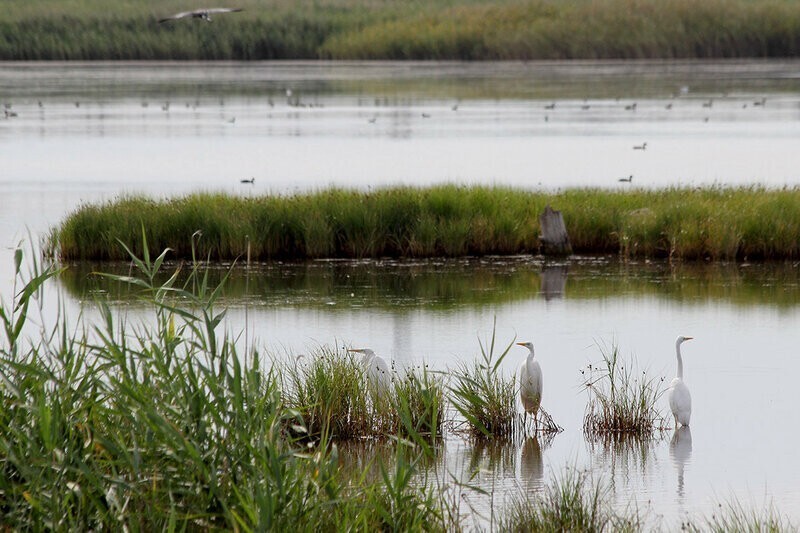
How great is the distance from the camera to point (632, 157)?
1121 inches

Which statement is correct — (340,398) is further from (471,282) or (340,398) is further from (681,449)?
(471,282)

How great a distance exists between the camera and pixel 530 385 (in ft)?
28.7

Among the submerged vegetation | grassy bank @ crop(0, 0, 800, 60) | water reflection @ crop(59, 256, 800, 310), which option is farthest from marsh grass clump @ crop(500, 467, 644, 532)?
grassy bank @ crop(0, 0, 800, 60)

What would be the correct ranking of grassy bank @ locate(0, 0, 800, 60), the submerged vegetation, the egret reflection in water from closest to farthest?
the submerged vegetation
the egret reflection in water
grassy bank @ locate(0, 0, 800, 60)

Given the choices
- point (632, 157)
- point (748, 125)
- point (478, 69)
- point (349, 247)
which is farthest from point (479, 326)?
point (478, 69)

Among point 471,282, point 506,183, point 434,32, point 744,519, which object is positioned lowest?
point 744,519

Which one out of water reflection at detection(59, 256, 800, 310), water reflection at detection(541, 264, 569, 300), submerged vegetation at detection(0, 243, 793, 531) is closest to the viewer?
submerged vegetation at detection(0, 243, 793, 531)

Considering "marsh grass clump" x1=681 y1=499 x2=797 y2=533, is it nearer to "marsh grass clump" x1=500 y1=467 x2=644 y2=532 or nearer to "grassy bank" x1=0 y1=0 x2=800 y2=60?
"marsh grass clump" x1=500 y1=467 x2=644 y2=532

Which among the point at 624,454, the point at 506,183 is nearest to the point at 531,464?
the point at 624,454

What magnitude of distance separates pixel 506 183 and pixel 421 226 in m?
7.67

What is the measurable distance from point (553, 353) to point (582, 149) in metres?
19.9

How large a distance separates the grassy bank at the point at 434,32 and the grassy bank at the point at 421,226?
41.8 metres

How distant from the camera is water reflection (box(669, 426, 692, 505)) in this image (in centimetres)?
806

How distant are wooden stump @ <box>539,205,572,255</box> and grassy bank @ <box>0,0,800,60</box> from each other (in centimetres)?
4217
